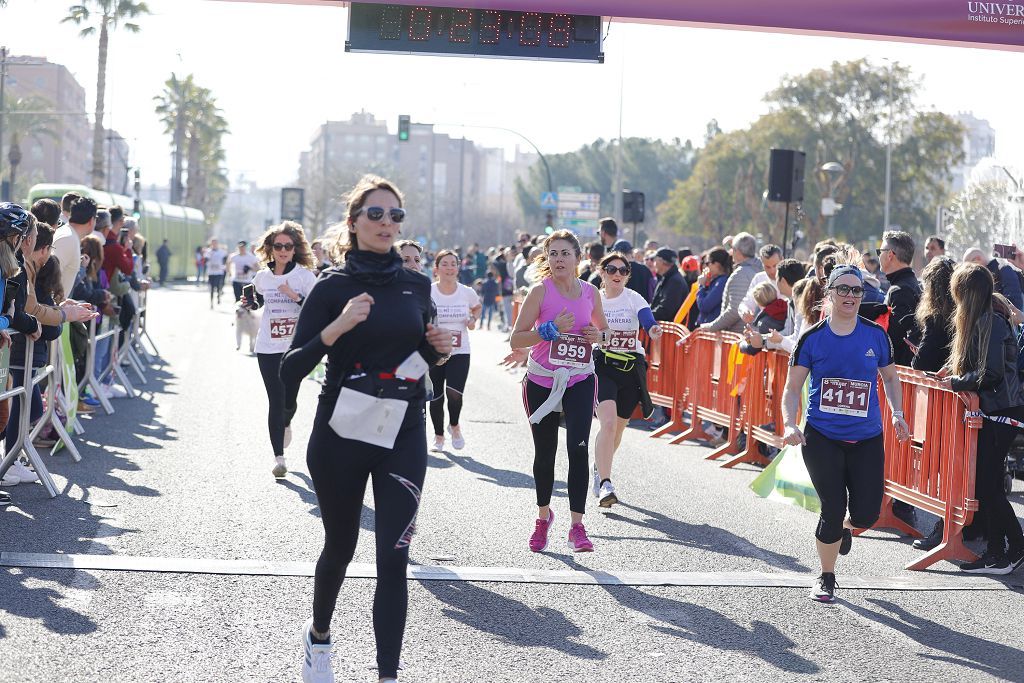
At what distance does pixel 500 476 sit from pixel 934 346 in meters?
3.67

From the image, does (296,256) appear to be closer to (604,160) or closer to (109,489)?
(109,489)

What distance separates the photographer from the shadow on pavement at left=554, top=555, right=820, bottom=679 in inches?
223

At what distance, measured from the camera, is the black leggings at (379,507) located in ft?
15.5

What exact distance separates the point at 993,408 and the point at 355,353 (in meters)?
4.42

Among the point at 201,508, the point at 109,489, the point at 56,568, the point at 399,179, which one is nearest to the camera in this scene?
the point at 56,568

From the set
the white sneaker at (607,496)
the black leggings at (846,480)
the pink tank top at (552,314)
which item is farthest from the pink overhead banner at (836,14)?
the black leggings at (846,480)

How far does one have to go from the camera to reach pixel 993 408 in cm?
763

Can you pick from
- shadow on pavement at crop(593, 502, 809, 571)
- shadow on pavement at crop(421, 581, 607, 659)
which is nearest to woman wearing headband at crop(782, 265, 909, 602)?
shadow on pavement at crop(593, 502, 809, 571)

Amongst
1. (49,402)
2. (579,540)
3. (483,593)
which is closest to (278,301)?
(49,402)

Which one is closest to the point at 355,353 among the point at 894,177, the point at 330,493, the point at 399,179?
the point at 330,493

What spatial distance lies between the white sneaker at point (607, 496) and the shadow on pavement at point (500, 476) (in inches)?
21.1

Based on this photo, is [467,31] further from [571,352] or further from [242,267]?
[242,267]

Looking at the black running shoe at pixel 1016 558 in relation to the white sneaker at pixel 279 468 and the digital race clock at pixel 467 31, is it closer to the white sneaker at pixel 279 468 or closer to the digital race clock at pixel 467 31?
the white sneaker at pixel 279 468

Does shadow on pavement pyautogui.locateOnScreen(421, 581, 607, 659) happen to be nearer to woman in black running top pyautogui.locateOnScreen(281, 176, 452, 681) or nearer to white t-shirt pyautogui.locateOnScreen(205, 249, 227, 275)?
woman in black running top pyautogui.locateOnScreen(281, 176, 452, 681)
